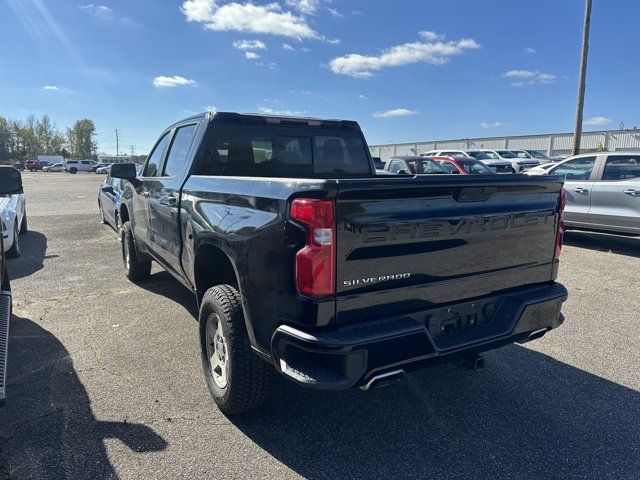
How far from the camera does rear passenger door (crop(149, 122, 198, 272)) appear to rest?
13.4 ft

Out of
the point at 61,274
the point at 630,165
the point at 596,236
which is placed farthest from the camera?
the point at 596,236

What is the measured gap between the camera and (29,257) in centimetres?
808

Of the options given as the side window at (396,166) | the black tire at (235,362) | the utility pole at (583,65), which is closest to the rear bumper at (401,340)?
the black tire at (235,362)

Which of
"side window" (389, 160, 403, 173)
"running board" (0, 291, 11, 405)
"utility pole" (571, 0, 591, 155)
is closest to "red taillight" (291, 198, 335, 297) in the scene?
"running board" (0, 291, 11, 405)

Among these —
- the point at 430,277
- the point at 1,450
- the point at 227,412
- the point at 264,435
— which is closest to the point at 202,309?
the point at 227,412

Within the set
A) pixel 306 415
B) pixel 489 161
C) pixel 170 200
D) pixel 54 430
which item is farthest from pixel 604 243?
pixel 489 161

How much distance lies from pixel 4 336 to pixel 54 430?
1.03 m

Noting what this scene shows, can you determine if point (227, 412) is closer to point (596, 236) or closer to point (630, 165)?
point (630, 165)

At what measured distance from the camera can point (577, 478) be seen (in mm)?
2584

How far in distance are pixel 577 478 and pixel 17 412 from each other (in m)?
3.53

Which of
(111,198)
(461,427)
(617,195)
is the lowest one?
(461,427)

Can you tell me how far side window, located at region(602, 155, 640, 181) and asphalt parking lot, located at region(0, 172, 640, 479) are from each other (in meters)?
4.26

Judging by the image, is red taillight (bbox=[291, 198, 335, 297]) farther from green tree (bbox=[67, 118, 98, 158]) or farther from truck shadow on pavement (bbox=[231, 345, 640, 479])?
green tree (bbox=[67, 118, 98, 158])

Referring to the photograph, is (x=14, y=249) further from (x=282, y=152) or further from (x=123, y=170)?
(x=282, y=152)
